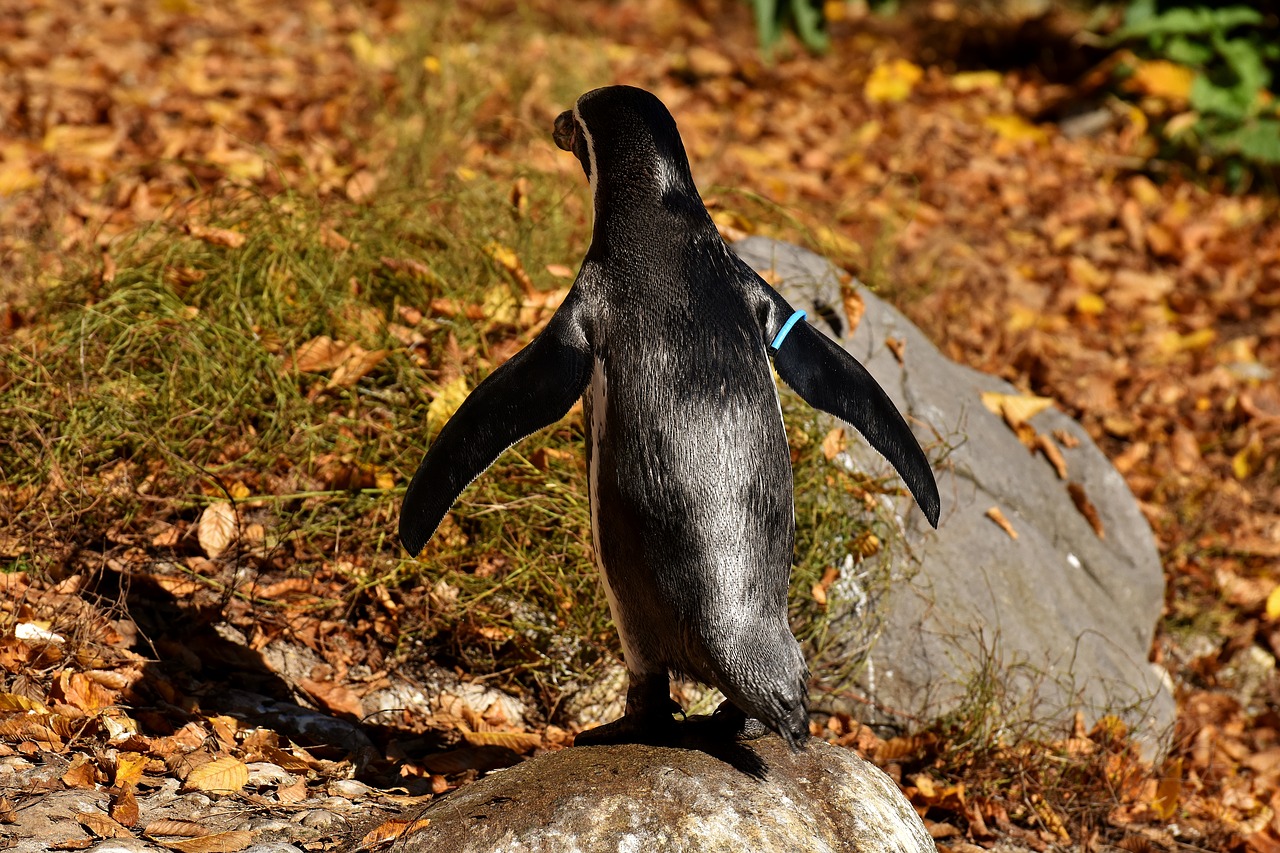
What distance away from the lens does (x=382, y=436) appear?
357 cm

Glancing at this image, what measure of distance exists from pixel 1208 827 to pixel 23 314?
392 centimetres

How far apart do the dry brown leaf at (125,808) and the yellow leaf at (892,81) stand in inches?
245

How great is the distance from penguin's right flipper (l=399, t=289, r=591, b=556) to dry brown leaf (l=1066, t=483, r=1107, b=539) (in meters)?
2.57

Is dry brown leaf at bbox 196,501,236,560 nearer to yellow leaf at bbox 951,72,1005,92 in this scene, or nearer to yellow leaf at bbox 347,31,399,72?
yellow leaf at bbox 347,31,399,72

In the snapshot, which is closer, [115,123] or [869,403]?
[869,403]

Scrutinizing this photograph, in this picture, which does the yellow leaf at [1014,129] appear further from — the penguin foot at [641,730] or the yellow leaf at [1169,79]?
the penguin foot at [641,730]

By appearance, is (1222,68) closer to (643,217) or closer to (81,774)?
(643,217)

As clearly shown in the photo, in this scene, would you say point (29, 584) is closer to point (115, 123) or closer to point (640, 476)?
point (640, 476)

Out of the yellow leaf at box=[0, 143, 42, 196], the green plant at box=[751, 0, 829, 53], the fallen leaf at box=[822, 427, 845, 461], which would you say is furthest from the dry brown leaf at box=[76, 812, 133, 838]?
the green plant at box=[751, 0, 829, 53]

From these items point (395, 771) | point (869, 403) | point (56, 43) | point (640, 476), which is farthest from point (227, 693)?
point (56, 43)

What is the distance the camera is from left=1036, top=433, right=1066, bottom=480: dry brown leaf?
14.5ft

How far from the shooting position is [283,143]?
588 cm

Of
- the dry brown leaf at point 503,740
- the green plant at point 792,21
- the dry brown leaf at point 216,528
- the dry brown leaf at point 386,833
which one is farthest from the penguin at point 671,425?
the green plant at point 792,21

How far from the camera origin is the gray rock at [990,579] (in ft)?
11.6
